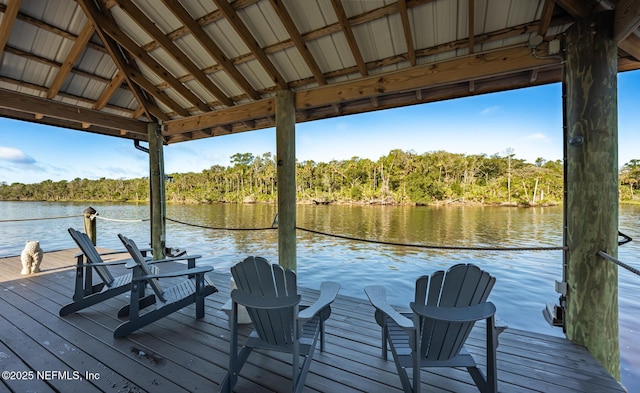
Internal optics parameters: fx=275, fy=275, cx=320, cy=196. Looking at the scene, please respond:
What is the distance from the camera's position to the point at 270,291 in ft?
5.18

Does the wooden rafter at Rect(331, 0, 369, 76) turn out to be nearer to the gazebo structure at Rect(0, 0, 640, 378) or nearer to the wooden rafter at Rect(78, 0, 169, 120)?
the gazebo structure at Rect(0, 0, 640, 378)

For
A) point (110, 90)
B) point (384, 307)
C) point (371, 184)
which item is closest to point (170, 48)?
point (110, 90)

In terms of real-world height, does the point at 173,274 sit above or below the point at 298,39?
below

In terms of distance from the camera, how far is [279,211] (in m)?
3.52

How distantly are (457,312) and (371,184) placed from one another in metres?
32.3

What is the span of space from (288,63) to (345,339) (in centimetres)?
297

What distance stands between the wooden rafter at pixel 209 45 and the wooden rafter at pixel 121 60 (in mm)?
1079

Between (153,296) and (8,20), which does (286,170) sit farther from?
(8,20)

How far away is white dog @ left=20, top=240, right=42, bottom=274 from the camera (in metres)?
3.98

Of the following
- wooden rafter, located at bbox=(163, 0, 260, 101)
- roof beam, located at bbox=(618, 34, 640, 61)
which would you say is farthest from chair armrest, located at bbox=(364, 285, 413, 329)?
wooden rafter, located at bbox=(163, 0, 260, 101)

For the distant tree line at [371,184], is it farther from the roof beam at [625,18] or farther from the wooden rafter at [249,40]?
the roof beam at [625,18]

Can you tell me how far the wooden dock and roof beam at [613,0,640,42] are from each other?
A: 228 cm

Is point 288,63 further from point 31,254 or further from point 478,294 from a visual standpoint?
point 31,254

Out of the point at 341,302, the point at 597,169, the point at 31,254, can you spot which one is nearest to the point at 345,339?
the point at 341,302
